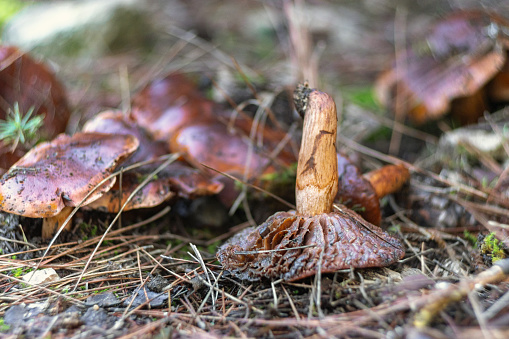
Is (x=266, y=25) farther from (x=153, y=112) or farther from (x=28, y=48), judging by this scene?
(x=153, y=112)

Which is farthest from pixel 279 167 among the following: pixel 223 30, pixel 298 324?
pixel 223 30

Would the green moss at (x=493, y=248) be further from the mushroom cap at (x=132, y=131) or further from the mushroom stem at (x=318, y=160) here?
the mushroom cap at (x=132, y=131)

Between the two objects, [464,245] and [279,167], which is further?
[279,167]

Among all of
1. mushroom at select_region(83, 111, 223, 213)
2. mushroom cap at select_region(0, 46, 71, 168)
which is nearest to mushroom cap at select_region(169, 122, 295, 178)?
mushroom at select_region(83, 111, 223, 213)

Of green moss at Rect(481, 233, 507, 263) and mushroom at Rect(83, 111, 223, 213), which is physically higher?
mushroom at Rect(83, 111, 223, 213)

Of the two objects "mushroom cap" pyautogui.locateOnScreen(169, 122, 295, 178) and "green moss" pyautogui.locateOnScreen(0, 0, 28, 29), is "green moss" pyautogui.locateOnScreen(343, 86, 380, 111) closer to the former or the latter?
"mushroom cap" pyautogui.locateOnScreen(169, 122, 295, 178)

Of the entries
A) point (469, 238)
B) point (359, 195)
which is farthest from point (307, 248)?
point (469, 238)

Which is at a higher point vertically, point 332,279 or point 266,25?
point 266,25

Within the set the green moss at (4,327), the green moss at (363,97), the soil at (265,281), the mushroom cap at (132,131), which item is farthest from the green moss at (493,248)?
the green moss at (363,97)
